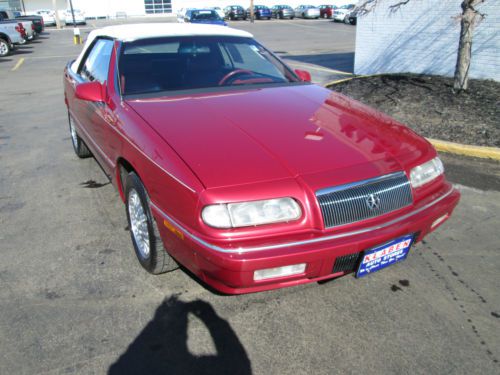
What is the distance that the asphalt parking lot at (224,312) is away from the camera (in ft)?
7.59

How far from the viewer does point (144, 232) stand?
9.75 feet

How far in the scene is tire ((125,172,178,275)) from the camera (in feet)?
9.06

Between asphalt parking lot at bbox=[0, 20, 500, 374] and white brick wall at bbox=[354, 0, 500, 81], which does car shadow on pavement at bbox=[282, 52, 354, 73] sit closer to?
white brick wall at bbox=[354, 0, 500, 81]

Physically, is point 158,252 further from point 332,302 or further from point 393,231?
point 393,231

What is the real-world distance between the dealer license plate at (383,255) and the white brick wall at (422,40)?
21.6ft

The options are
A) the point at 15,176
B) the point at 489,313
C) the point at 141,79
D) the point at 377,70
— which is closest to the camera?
the point at 489,313

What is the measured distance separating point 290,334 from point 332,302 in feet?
1.36

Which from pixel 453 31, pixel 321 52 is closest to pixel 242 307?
pixel 453 31

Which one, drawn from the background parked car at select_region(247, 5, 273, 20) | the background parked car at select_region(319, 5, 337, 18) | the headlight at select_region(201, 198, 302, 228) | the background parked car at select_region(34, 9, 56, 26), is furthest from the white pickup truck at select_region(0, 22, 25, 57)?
the background parked car at select_region(319, 5, 337, 18)

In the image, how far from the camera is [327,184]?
2.31 meters

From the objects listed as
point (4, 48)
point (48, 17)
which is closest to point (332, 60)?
point (4, 48)

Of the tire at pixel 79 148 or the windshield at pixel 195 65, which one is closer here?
the windshield at pixel 195 65

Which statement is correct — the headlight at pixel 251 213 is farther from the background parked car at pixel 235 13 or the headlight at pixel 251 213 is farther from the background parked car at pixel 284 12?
the background parked car at pixel 284 12

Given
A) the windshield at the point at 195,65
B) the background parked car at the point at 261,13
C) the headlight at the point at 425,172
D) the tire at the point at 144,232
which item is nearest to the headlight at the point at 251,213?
the tire at the point at 144,232
